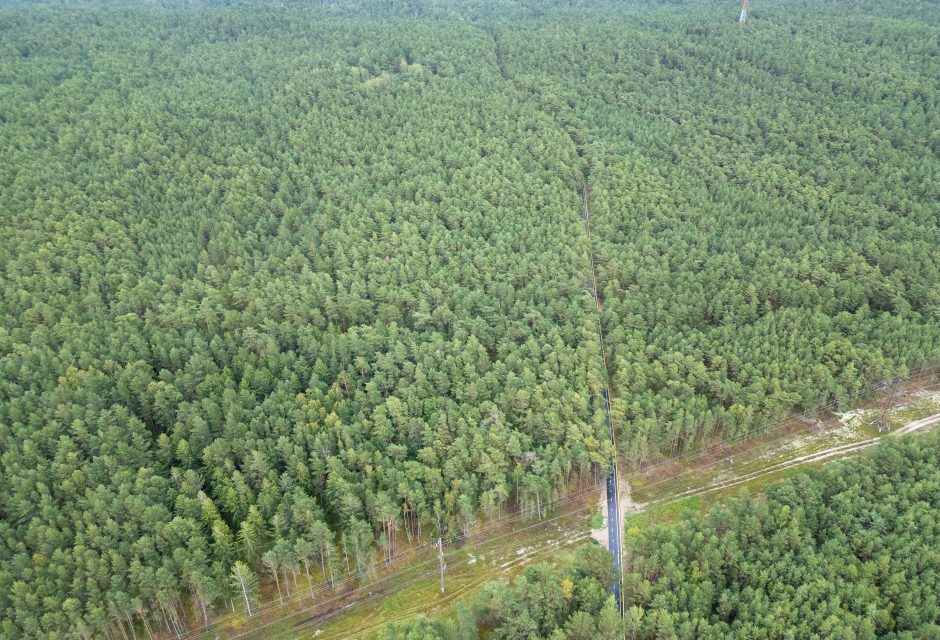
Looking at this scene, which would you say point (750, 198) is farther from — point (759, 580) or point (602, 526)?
point (759, 580)

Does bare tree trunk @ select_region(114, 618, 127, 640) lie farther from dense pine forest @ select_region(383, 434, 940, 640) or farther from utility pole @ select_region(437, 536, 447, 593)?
utility pole @ select_region(437, 536, 447, 593)

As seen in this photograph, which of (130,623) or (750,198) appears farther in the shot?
(750,198)

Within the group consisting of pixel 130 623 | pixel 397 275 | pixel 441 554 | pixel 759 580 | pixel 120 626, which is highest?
pixel 397 275

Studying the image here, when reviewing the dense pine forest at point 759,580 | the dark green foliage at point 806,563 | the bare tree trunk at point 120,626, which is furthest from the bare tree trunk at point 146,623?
the dark green foliage at point 806,563

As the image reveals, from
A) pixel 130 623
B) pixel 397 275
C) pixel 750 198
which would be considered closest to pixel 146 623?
pixel 130 623

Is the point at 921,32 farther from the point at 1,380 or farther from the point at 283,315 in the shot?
the point at 1,380

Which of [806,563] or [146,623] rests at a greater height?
[806,563]

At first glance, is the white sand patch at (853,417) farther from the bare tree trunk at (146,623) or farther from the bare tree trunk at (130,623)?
the bare tree trunk at (130,623)

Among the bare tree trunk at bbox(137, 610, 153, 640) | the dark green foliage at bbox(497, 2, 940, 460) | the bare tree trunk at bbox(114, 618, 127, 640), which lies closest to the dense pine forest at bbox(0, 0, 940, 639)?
the bare tree trunk at bbox(137, 610, 153, 640)
